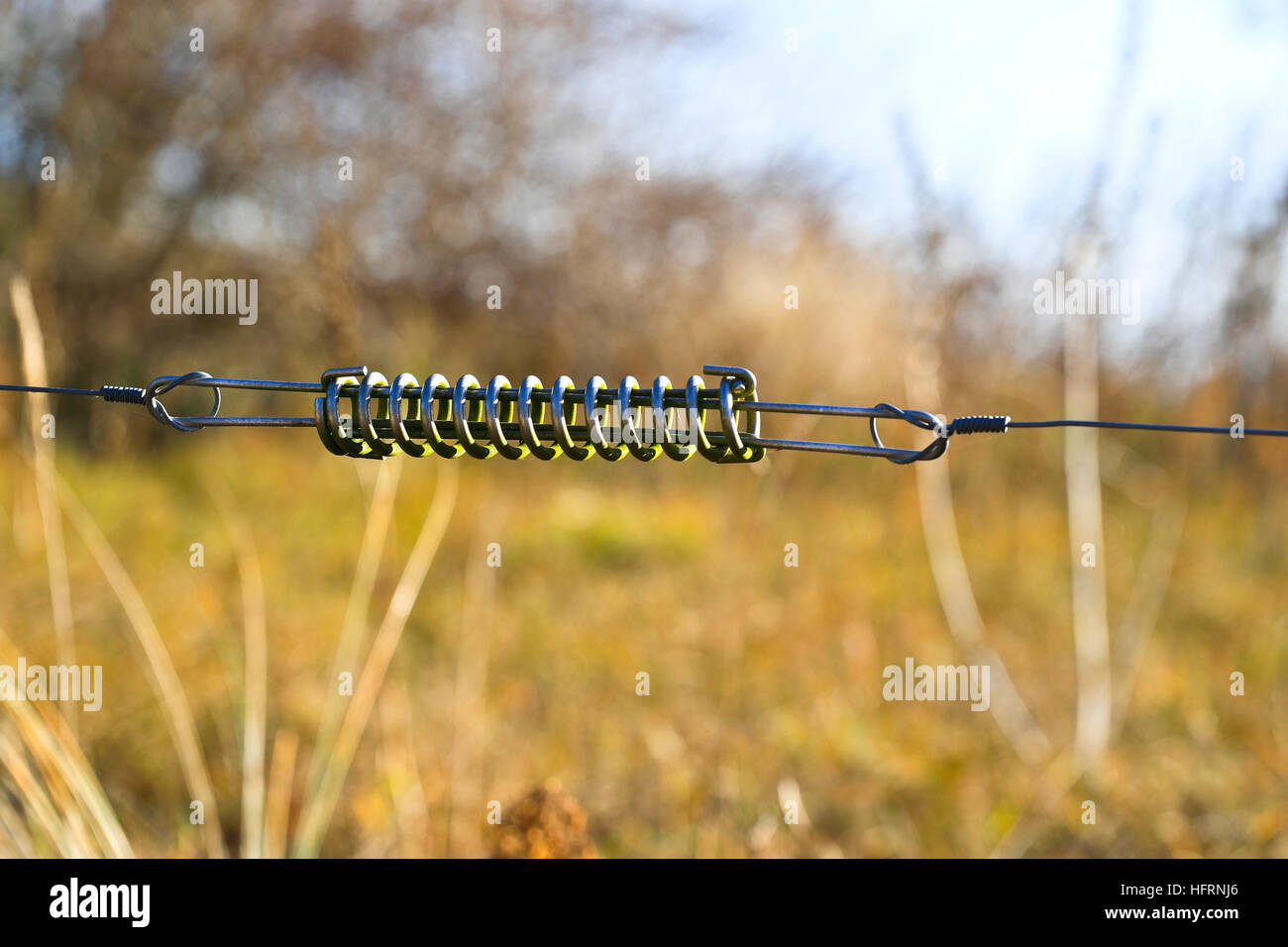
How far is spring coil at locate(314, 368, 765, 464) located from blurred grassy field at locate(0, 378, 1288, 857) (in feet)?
2.81

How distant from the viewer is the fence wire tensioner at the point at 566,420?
0.92 m

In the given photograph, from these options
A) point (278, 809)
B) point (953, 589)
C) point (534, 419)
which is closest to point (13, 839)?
point (278, 809)

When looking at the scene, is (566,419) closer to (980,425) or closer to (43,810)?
(980,425)

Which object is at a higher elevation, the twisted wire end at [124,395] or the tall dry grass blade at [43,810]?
the twisted wire end at [124,395]

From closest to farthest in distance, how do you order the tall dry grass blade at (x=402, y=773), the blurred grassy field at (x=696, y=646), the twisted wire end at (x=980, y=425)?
the twisted wire end at (x=980, y=425) → the tall dry grass blade at (x=402, y=773) → the blurred grassy field at (x=696, y=646)

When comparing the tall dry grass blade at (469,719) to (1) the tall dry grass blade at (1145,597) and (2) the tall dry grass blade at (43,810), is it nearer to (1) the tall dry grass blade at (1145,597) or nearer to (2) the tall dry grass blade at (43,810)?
(2) the tall dry grass blade at (43,810)

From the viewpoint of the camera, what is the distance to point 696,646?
12.8ft

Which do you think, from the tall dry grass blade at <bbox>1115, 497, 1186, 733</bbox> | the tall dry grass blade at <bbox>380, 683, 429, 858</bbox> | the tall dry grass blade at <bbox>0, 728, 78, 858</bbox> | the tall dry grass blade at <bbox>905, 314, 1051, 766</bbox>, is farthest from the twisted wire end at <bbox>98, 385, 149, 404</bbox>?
the tall dry grass blade at <bbox>1115, 497, 1186, 733</bbox>

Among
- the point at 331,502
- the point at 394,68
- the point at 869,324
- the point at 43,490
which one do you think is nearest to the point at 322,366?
the point at 331,502

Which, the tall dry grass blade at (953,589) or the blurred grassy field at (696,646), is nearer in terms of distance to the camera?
the blurred grassy field at (696,646)

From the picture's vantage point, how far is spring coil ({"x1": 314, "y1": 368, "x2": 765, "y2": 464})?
917 millimetres

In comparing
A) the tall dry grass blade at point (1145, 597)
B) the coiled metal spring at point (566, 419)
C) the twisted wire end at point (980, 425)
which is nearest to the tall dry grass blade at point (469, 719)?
the coiled metal spring at point (566, 419)

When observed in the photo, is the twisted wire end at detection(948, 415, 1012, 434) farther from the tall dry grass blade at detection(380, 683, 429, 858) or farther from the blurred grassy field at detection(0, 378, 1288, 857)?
the tall dry grass blade at detection(380, 683, 429, 858)

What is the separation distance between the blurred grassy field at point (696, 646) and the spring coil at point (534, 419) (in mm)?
856
